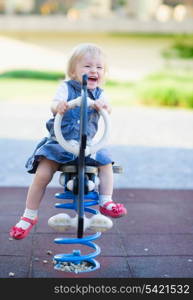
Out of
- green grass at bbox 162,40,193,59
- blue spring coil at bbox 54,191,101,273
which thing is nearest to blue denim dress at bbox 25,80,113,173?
blue spring coil at bbox 54,191,101,273

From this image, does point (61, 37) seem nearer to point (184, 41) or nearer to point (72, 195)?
point (184, 41)

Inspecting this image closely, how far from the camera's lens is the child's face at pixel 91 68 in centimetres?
384

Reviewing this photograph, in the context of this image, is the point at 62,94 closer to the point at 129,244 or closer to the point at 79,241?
the point at 79,241

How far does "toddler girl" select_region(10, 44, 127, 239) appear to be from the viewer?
3.79 meters

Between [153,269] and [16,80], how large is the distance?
16830 millimetres

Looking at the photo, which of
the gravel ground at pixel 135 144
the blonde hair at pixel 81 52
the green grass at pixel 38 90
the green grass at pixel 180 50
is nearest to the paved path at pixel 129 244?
the gravel ground at pixel 135 144

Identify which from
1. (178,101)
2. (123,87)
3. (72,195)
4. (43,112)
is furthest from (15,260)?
(123,87)

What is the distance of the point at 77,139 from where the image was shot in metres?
3.80

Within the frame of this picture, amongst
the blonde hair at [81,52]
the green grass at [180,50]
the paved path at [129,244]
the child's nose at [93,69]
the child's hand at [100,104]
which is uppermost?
the green grass at [180,50]

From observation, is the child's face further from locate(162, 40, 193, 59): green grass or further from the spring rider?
locate(162, 40, 193, 59): green grass

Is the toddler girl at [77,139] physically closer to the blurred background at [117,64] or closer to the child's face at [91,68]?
the child's face at [91,68]

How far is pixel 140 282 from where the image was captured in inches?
150

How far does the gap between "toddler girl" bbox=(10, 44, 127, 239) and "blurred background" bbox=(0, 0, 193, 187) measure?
512cm

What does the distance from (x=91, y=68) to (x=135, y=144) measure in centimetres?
597
